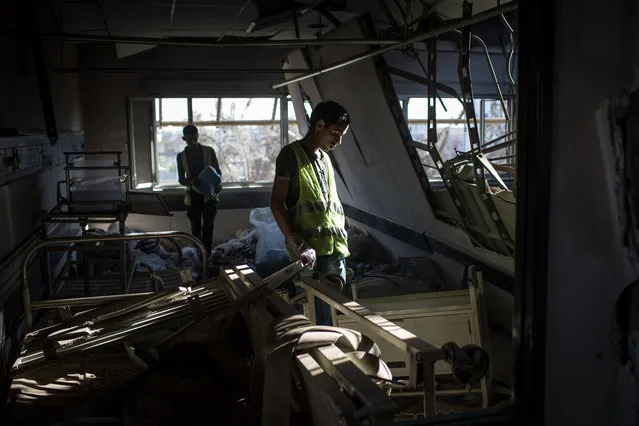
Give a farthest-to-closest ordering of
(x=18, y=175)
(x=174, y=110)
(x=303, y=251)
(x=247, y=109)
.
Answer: (x=247, y=109) < (x=174, y=110) < (x=18, y=175) < (x=303, y=251)

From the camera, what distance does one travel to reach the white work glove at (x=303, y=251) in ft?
8.95

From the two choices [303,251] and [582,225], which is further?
[303,251]

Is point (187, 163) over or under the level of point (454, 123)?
under

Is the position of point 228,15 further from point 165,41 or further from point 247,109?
point 247,109

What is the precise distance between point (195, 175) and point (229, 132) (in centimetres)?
188

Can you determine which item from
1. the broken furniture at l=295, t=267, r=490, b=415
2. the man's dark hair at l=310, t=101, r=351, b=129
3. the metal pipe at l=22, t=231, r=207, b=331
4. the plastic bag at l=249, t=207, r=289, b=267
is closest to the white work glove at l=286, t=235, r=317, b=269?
the broken furniture at l=295, t=267, r=490, b=415

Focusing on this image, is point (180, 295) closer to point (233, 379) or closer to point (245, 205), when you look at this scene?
point (233, 379)

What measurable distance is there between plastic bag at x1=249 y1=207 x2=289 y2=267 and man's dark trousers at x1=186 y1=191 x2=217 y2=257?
762mm

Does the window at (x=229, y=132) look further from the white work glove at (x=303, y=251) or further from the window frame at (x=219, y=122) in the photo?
the white work glove at (x=303, y=251)

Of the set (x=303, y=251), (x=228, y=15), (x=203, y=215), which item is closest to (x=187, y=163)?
(x=203, y=215)

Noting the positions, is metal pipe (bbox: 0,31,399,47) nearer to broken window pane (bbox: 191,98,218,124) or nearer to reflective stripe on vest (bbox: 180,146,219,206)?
reflective stripe on vest (bbox: 180,146,219,206)

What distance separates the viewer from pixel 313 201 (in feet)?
9.66

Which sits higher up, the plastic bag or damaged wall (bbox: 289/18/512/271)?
damaged wall (bbox: 289/18/512/271)

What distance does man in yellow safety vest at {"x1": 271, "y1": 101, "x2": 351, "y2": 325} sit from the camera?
290 cm
